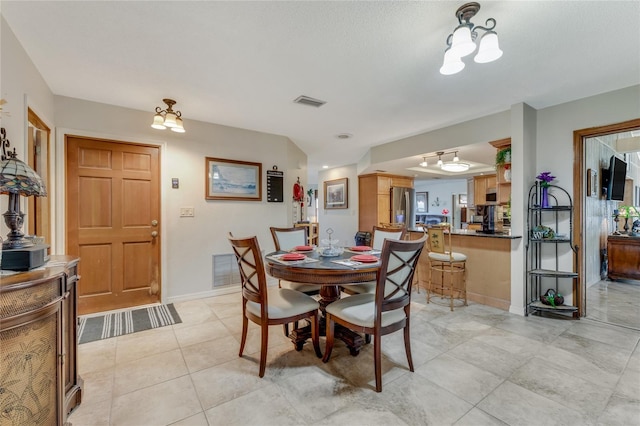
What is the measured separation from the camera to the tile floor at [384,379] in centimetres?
157

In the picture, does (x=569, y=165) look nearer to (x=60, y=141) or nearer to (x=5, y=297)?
(x=5, y=297)

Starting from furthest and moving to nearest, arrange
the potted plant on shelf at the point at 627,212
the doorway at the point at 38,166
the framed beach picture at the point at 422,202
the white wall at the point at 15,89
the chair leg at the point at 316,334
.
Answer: the framed beach picture at the point at 422,202 < the potted plant on shelf at the point at 627,212 < the doorway at the point at 38,166 < the chair leg at the point at 316,334 < the white wall at the point at 15,89

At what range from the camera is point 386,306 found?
1.85m

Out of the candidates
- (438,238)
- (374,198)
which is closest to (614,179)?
(438,238)

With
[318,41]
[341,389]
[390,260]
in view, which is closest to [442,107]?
[318,41]

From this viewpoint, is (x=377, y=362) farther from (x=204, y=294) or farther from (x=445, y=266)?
(x=204, y=294)

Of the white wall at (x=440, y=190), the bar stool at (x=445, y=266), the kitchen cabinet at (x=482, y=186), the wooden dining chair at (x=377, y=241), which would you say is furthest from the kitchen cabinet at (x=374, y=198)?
the white wall at (x=440, y=190)

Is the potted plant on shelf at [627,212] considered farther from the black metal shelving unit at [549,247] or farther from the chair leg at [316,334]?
the chair leg at [316,334]

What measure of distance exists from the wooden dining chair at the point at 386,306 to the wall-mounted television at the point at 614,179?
4.19 metres

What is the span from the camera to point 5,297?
3.23 feet

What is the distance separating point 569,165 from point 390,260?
2.69 meters

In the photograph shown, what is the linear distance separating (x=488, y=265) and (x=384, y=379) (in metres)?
2.28

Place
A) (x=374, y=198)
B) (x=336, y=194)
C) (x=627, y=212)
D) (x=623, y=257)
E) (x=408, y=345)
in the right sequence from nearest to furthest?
(x=408, y=345) → (x=623, y=257) → (x=627, y=212) → (x=374, y=198) → (x=336, y=194)

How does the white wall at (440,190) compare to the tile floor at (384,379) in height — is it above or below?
above
